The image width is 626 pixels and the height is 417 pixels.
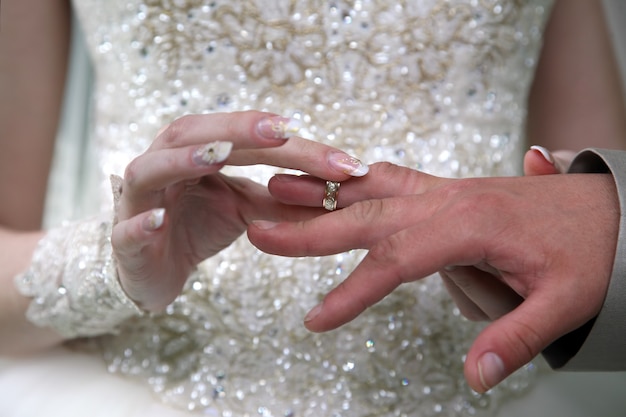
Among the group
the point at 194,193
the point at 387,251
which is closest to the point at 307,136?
the point at 194,193

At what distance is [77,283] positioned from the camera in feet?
2.27

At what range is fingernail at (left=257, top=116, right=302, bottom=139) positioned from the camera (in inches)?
19.8

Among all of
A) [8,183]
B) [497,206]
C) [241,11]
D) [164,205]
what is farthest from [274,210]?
[8,183]

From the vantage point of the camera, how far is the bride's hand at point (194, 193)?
0.50 m

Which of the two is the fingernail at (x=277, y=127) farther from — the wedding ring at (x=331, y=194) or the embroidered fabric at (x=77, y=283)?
the embroidered fabric at (x=77, y=283)

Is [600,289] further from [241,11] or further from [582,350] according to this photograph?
[241,11]

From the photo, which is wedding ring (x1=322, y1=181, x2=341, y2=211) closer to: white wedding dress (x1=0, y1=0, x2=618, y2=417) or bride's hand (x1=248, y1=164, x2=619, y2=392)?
bride's hand (x1=248, y1=164, x2=619, y2=392)

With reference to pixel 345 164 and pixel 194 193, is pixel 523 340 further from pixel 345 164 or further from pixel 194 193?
pixel 194 193

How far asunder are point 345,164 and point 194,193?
167 millimetres

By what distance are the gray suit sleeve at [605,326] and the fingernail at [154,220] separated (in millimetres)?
387

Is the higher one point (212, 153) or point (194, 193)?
point (212, 153)

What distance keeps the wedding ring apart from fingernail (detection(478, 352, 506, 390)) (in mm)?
207

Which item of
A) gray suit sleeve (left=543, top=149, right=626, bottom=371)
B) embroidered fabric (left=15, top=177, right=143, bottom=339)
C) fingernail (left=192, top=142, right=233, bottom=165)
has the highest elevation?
fingernail (left=192, top=142, right=233, bottom=165)

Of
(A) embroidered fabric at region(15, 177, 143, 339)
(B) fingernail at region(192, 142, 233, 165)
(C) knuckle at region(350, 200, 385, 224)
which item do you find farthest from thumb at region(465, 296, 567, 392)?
(A) embroidered fabric at region(15, 177, 143, 339)
